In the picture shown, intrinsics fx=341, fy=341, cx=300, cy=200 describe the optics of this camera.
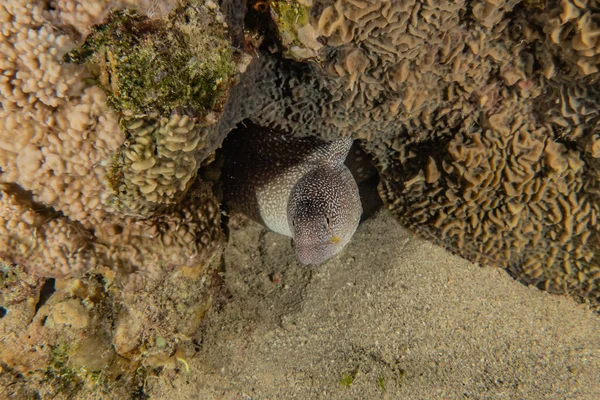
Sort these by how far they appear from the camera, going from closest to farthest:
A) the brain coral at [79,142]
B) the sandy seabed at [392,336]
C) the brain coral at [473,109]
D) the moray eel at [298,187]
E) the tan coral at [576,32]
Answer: the brain coral at [79,142] < the tan coral at [576,32] < the brain coral at [473,109] < the moray eel at [298,187] < the sandy seabed at [392,336]

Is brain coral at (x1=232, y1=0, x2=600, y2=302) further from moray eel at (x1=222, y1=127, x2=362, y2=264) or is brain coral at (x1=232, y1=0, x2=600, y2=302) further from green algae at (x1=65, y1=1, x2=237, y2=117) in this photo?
green algae at (x1=65, y1=1, x2=237, y2=117)

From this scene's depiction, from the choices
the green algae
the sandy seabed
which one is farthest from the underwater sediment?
the sandy seabed

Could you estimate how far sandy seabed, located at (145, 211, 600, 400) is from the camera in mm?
3086

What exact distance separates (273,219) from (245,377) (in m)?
1.50

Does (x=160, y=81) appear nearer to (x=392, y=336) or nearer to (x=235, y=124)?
(x=235, y=124)

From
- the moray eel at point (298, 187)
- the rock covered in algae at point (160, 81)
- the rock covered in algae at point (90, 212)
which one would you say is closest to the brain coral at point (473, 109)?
the moray eel at point (298, 187)

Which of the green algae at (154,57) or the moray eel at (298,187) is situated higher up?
the green algae at (154,57)

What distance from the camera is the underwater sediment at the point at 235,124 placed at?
5.83 feet

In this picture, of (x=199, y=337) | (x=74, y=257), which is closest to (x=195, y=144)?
(x=74, y=257)

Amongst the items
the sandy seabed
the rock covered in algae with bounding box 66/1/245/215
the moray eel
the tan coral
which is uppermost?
the rock covered in algae with bounding box 66/1/245/215

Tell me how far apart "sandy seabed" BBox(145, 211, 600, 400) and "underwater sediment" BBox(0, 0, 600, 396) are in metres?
0.29

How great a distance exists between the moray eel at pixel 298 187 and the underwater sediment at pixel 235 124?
37cm

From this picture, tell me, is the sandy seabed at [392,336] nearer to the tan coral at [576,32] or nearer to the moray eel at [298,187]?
the moray eel at [298,187]

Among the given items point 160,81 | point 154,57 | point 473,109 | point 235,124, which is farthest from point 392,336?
point 154,57
